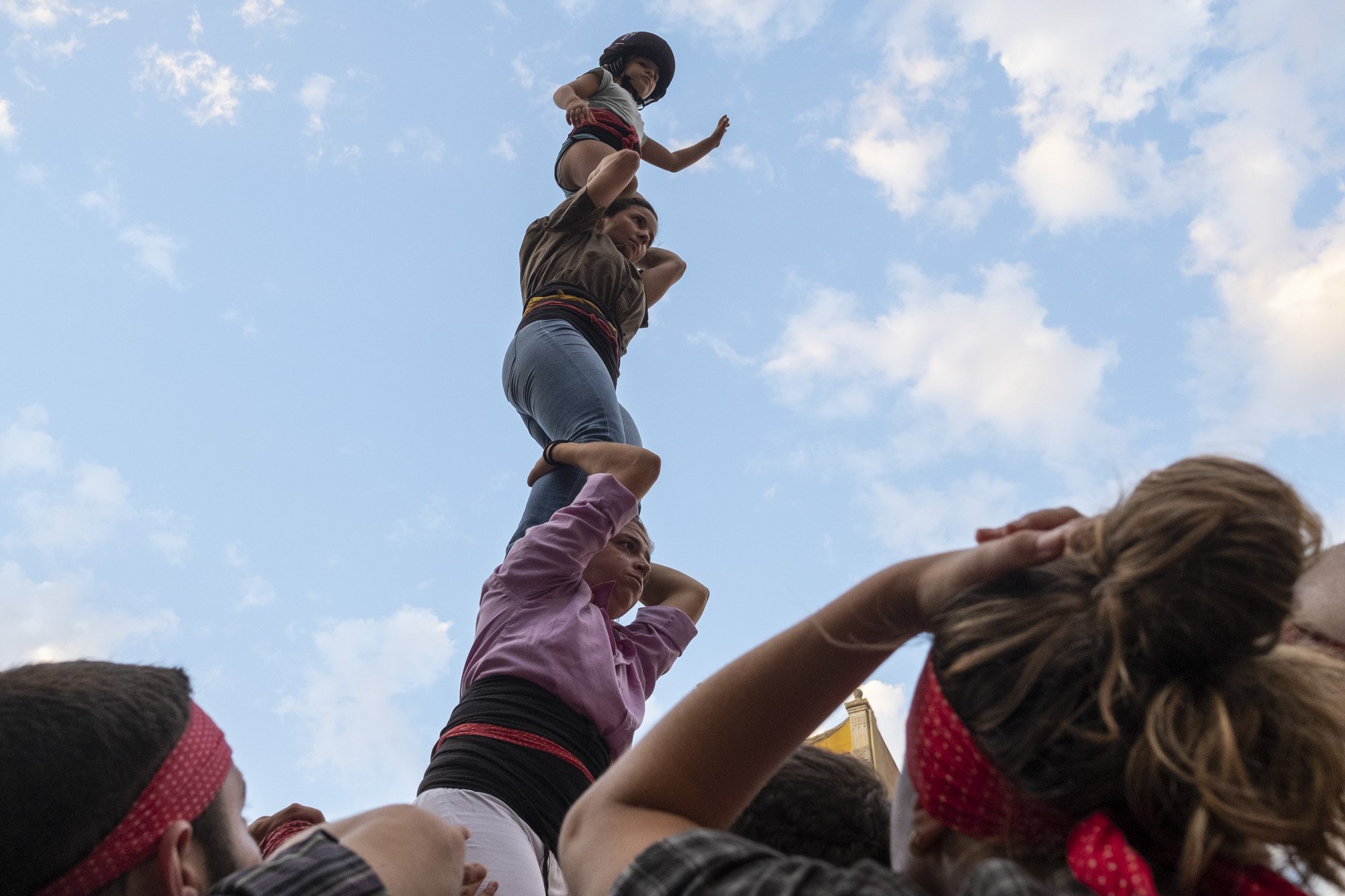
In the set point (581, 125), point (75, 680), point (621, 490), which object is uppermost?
point (581, 125)

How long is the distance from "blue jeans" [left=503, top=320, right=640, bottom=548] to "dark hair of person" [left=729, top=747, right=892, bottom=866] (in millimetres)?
1656

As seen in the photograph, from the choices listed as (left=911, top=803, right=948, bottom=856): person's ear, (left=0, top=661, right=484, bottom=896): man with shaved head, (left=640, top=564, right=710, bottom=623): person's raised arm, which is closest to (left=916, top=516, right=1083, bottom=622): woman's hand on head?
(left=911, top=803, right=948, bottom=856): person's ear

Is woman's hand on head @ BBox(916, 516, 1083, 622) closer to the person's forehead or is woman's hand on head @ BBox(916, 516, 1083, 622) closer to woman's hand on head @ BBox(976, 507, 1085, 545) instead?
woman's hand on head @ BBox(976, 507, 1085, 545)

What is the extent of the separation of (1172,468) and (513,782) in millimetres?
1764

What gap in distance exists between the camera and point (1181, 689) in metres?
1.10

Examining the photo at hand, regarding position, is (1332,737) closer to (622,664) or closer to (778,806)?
(778,806)

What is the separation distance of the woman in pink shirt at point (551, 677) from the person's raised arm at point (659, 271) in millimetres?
1514

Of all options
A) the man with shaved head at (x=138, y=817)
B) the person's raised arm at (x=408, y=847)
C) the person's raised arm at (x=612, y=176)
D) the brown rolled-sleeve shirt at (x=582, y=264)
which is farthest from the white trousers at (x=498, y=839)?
the person's raised arm at (x=612, y=176)

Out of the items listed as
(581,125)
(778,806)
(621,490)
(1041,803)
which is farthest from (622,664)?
(581,125)

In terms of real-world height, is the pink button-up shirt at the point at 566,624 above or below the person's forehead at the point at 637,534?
below

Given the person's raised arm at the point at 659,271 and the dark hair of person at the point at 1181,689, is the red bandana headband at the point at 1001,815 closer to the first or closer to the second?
the dark hair of person at the point at 1181,689

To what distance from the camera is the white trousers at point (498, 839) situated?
233cm

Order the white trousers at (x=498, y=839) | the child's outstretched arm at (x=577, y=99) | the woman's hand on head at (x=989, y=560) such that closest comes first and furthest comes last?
the woman's hand on head at (x=989, y=560) → the white trousers at (x=498, y=839) → the child's outstretched arm at (x=577, y=99)

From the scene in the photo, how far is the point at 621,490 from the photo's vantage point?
3041mm
